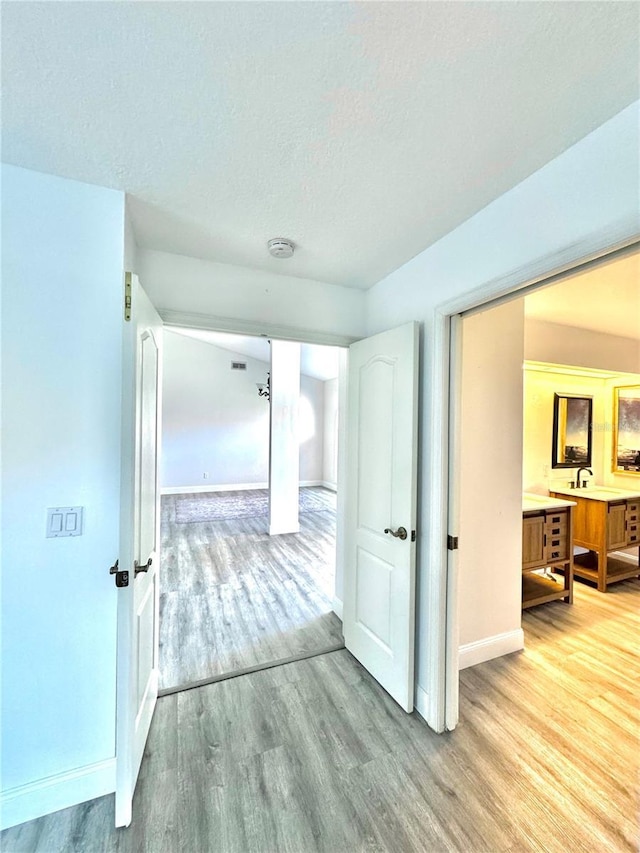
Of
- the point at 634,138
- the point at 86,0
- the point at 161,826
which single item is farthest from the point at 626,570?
the point at 86,0

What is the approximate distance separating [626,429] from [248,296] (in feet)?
14.0

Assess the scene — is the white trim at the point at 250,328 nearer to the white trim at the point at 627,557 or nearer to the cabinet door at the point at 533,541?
the cabinet door at the point at 533,541

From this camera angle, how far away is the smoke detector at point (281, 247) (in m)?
1.80

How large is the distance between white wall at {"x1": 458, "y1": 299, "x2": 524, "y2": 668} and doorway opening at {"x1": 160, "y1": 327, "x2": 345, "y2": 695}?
3.29 ft

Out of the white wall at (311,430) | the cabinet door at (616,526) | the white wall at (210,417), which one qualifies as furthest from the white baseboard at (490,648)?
the white wall at (311,430)

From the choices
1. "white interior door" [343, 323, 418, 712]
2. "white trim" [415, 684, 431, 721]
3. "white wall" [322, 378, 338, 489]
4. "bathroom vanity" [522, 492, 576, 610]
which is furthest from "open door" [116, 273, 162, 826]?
"white wall" [322, 378, 338, 489]

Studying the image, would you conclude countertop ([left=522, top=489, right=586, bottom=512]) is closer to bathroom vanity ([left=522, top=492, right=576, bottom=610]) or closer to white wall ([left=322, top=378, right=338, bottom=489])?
bathroom vanity ([left=522, top=492, right=576, bottom=610])

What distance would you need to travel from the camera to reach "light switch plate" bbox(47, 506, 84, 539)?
1.35 m

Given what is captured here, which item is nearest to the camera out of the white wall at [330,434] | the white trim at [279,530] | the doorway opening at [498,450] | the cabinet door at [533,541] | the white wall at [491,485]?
the doorway opening at [498,450]

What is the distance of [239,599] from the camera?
310cm

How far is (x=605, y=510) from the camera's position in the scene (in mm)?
3258

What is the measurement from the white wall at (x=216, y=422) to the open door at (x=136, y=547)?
21.8ft

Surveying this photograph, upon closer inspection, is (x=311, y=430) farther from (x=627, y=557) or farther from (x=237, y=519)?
(x=627, y=557)

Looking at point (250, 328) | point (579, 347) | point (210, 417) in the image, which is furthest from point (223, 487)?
point (579, 347)
